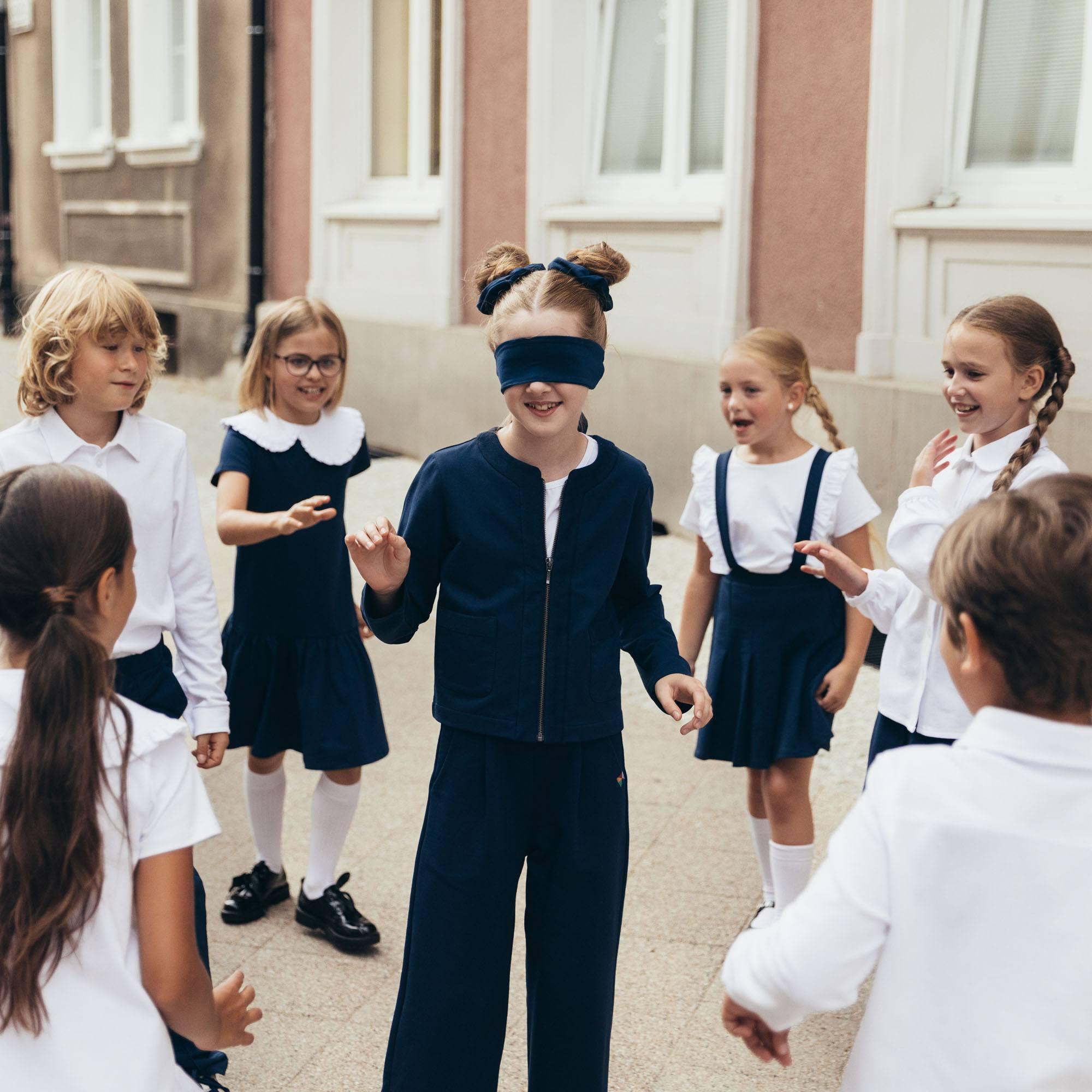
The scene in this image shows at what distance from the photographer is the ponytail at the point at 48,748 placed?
175 centimetres

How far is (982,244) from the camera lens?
699 cm

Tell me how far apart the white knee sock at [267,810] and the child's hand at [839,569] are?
1.72m

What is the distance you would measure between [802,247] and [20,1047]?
6889 mm

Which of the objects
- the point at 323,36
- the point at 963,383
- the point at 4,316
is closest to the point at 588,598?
the point at 963,383

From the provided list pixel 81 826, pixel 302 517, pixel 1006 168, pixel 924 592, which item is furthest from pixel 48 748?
pixel 1006 168

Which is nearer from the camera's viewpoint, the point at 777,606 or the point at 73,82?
the point at 777,606

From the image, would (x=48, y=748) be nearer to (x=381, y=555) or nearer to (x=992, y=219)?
(x=381, y=555)

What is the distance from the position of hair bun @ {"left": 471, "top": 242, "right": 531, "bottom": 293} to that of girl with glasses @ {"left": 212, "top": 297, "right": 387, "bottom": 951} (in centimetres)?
117

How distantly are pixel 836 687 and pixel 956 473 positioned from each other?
2.62ft

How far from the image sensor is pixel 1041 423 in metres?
3.23

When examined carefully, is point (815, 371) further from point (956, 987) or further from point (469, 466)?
point (956, 987)

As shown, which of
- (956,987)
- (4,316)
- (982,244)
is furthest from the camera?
(4,316)

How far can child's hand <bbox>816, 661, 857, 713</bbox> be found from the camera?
12.6 ft

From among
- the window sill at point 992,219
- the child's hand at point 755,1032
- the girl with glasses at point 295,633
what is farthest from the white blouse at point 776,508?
the window sill at point 992,219
